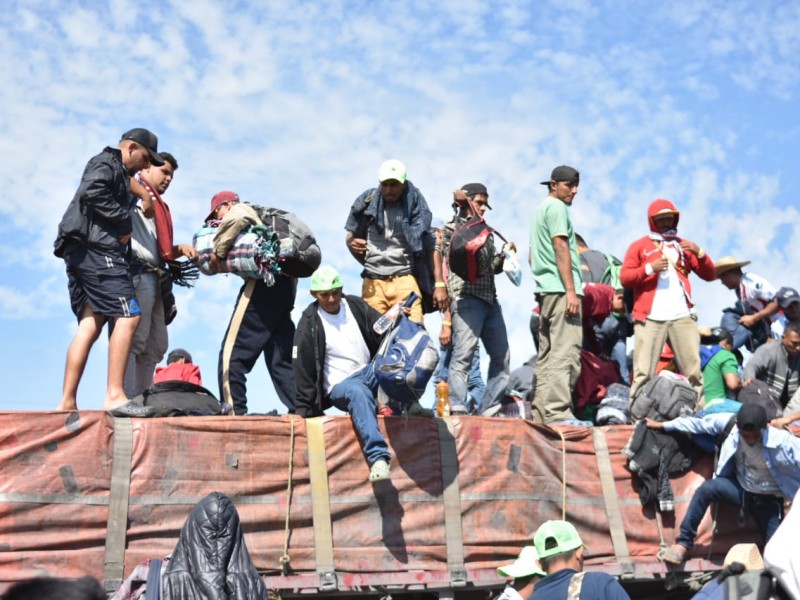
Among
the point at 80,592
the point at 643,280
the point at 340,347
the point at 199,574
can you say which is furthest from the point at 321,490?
the point at 80,592

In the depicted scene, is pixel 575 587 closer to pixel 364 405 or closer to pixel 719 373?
pixel 364 405

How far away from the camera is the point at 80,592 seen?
3.46 meters

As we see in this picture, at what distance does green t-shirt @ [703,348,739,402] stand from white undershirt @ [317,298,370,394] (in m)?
4.03

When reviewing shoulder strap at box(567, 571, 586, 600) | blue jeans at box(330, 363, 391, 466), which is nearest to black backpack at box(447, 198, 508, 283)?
blue jeans at box(330, 363, 391, 466)

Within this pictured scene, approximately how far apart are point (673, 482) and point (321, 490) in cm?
313

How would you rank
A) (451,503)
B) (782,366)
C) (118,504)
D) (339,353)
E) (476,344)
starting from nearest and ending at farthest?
1. (118,504)
2. (451,503)
3. (339,353)
4. (476,344)
5. (782,366)

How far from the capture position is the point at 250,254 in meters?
9.23

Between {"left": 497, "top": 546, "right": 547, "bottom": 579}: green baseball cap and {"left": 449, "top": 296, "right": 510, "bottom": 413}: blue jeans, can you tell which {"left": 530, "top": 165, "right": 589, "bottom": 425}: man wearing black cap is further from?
{"left": 497, "top": 546, "right": 547, "bottom": 579}: green baseball cap

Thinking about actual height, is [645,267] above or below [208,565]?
above

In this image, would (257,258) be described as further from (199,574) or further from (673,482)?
(673,482)

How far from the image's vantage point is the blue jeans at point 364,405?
26.9 feet

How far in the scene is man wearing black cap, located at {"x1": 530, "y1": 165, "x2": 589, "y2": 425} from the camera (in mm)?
9930

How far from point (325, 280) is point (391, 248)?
1.35 meters

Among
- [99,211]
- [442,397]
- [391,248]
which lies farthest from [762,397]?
[99,211]
